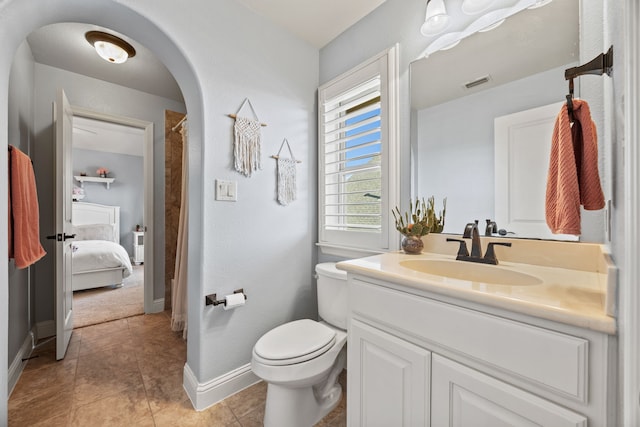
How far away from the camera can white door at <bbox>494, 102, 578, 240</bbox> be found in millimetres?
1092

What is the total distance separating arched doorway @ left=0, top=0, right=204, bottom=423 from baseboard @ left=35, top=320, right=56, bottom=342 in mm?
1673

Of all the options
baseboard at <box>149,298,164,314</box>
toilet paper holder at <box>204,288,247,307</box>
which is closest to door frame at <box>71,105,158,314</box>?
baseboard at <box>149,298,164,314</box>

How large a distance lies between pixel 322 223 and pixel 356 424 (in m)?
1.25

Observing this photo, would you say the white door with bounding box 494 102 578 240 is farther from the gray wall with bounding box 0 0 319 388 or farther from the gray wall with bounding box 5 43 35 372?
the gray wall with bounding box 5 43 35 372

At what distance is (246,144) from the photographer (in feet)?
5.42

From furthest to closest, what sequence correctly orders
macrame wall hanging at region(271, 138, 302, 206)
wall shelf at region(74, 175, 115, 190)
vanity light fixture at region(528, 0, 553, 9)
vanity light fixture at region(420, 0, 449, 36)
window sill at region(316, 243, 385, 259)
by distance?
wall shelf at region(74, 175, 115, 190) < macrame wall hanging at region(271, 138, 302, 206) < window sill at region(316, 243, 385, 259) < vanity light fixture at region(420, 0, 449, 36) < vanity light fixture at region(528, 0, 553, 9)

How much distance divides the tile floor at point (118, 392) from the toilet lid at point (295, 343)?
1.47ft

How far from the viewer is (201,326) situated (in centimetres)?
152

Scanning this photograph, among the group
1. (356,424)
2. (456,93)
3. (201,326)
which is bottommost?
(356,424)

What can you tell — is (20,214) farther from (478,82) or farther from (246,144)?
(478,82)

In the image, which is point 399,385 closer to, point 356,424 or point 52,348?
point 356,424

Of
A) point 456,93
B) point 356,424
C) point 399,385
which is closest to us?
point 399,385

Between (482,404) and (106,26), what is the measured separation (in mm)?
2330

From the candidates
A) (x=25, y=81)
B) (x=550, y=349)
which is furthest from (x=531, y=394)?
(x=25, y=81)
